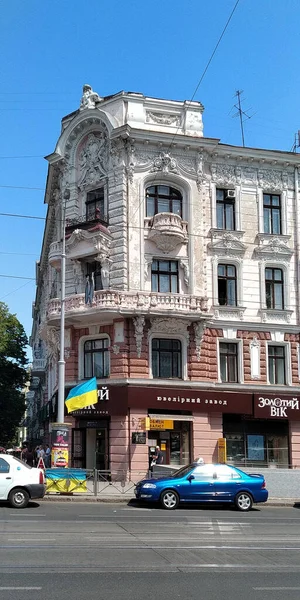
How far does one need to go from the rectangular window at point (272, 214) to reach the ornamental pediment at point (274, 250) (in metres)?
0.71

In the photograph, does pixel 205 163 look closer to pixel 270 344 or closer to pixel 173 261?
pixel 173 261

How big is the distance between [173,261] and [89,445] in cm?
962

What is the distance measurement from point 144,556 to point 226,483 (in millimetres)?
10025

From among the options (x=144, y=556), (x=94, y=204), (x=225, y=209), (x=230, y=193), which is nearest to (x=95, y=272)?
(x=94, y=204)

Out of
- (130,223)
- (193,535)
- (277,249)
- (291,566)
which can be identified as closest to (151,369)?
(130,223)

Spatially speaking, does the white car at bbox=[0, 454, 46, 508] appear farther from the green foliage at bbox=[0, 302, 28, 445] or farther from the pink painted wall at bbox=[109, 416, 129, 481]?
the green foliage at bbox=[0, 302, 28, 445]

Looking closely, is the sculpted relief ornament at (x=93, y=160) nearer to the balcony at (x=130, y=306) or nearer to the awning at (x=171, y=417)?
the balcony at (x=130, y=306)

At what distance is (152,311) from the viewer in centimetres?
3044

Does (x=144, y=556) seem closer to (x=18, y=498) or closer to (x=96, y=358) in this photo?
(x=18, y=498)

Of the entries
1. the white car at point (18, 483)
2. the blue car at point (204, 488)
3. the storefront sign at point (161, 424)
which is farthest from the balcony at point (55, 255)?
the white car at point (18, 483)

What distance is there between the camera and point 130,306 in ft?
99.8

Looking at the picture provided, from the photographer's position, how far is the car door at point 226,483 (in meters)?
20.9

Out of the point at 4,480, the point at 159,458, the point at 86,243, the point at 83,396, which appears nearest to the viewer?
the point at 4,480

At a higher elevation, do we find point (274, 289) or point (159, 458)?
point (274, 289)
